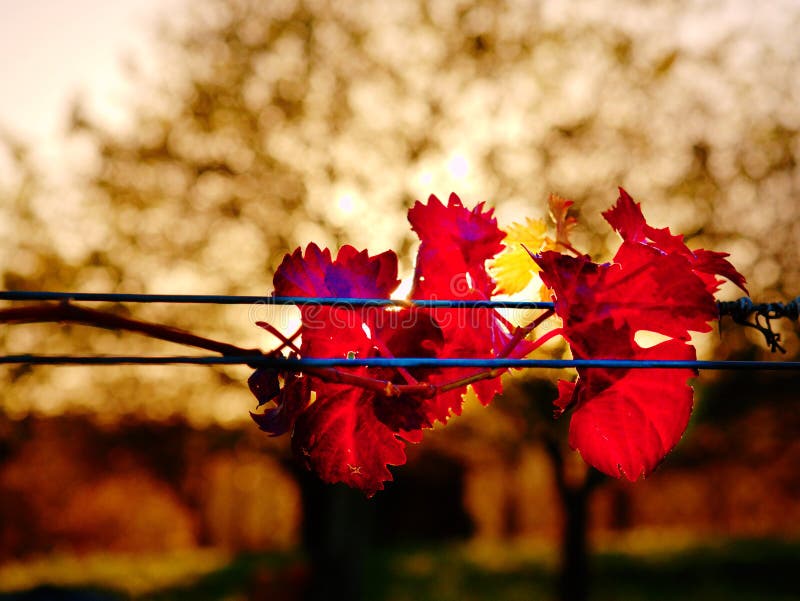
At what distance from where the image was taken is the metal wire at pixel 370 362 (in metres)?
0.86

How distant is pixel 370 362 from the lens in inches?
35.9

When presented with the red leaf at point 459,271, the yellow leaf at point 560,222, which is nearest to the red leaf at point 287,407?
the red leaf at point 459,271

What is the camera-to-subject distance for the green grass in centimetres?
1170

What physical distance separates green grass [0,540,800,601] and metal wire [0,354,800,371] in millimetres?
10571

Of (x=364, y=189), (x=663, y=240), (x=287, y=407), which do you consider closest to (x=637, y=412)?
(x=663, y=240)

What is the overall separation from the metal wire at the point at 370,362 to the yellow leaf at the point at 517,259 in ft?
0.76

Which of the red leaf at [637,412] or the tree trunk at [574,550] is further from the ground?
the red leaf at [637,412]

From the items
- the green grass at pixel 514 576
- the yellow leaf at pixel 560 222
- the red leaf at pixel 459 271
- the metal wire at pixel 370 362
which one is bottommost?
the green grass at pixel 514 576

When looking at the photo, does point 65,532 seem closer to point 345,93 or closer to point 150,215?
point 150,215

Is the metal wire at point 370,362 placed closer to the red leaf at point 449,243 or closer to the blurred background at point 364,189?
the red leaf at point 449,243

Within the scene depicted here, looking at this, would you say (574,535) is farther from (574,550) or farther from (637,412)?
(637,412)

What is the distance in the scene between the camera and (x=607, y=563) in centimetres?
1321

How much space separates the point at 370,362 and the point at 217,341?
0.18m

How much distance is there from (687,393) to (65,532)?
17.0 meters
